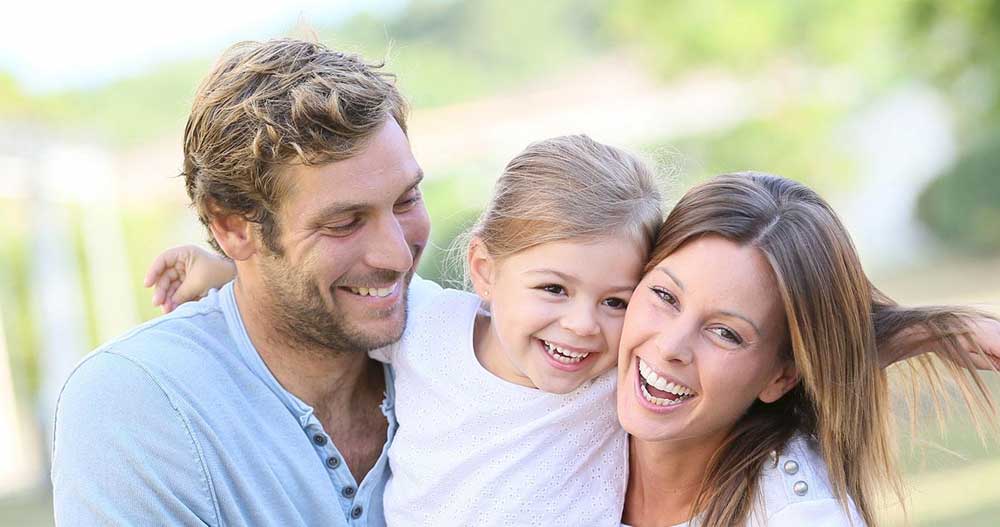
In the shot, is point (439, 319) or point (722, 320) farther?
point (439, 319)

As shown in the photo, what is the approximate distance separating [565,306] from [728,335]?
0.38 m

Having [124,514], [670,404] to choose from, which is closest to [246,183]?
[124,514]

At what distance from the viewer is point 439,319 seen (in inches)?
119

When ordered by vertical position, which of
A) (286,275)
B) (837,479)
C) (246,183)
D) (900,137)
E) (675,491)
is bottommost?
(900,137)

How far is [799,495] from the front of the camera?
8.13ft

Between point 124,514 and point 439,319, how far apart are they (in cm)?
93

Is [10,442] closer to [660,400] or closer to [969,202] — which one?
[969,202]

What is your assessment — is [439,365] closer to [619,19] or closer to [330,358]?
[330,358]

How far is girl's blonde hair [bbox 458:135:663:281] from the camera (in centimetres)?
262

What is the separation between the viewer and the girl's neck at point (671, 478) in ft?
8.87

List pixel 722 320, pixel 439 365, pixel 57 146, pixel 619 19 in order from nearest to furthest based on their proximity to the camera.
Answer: pixel 722 320 < pixel 439 365 < pixel 57 146 < pixel 619 19

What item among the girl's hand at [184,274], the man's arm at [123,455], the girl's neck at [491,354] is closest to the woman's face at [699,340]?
the girl's neck at [491,354]

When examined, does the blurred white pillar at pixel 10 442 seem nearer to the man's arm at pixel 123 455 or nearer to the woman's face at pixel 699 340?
the man's arm at pixel 123 455

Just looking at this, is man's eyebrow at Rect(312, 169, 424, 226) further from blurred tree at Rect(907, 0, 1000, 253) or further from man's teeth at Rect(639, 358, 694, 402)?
blurred tree at Rect(907, 0, 1000, 253)
